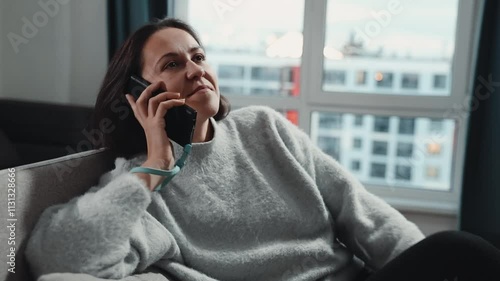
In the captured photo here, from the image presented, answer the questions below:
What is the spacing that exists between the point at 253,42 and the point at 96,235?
6.21 feet

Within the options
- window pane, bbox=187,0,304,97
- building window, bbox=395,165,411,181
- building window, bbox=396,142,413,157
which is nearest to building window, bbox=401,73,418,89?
building window, bbox=396,142,413,157

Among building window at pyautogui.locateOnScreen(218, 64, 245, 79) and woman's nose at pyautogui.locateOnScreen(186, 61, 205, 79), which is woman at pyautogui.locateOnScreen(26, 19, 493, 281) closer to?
woman's nose at pyautogui.locateOnScreen(186, 61, 205, 79)

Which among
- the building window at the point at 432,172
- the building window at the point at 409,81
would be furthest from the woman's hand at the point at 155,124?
the building window at the point at 432,172

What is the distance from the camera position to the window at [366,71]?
8.06 feet

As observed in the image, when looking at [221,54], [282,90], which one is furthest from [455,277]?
[221,54]

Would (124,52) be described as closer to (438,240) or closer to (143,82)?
(143,82)

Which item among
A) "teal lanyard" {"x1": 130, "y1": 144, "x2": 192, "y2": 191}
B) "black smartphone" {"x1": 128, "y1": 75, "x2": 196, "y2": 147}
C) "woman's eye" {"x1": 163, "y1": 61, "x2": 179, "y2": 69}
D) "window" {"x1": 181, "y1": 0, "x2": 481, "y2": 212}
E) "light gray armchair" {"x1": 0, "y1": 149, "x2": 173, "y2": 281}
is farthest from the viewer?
"window" {"x1": 181, "y1": 0, "x2": 481, "y2": 212}

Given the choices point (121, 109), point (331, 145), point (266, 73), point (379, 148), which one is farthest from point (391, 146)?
point (121, 109)

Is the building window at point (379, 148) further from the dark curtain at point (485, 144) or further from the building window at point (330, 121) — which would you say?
the dark curtain at point (485, 144)

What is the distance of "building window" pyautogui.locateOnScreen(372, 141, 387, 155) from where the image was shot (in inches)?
103

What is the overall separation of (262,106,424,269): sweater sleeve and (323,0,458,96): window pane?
1.21 metres

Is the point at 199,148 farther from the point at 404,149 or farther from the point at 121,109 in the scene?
the point at 404,149

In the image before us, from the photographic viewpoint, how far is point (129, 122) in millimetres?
1275

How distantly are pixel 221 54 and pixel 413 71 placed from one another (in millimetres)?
937
